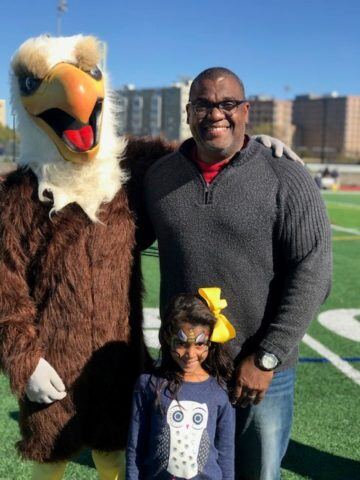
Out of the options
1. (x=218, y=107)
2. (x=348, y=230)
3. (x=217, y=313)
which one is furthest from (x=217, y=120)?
(x=348, y=230)

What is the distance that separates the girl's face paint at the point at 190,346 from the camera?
216 cm

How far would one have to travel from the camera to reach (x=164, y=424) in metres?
2.16

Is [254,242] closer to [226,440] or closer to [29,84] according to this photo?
[226,440]

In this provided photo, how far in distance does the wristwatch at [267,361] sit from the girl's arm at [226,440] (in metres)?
0.18

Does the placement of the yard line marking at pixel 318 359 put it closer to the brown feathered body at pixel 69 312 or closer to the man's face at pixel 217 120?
the brown feathered body at pixel 69 312

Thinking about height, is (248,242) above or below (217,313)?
above

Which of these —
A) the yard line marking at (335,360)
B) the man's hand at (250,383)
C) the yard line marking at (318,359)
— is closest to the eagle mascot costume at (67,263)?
the man's hand at (250,383)

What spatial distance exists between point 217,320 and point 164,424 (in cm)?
40

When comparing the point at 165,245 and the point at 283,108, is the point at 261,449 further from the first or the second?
the point at 283,108

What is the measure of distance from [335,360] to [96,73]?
3515 mm

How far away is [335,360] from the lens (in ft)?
16.9

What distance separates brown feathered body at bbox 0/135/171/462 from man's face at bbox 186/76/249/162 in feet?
1.48

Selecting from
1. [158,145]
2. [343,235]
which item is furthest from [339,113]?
[158,145]

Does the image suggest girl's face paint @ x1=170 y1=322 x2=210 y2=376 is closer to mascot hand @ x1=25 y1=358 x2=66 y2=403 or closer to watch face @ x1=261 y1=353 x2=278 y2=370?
watch face @ x1=261 y1=353 x2=278 y2=370
